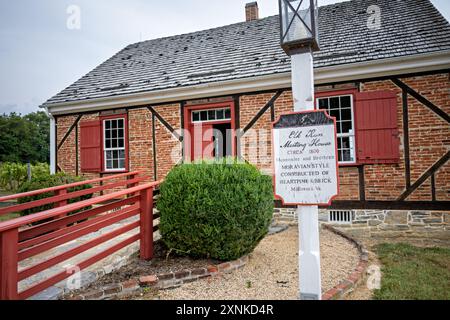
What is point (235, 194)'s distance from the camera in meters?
3.67

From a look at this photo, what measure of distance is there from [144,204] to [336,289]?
8.66ft

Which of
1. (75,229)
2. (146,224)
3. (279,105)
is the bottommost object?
(146,224)

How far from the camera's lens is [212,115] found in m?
8.00

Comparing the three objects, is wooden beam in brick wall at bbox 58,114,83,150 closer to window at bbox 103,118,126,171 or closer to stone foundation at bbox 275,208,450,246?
window at bbox 103,118,126,171

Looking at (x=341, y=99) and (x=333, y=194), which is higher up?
(x=341, y=99)

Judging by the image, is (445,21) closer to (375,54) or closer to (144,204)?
(375,54)

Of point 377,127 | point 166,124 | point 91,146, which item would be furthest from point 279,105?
point 91,146

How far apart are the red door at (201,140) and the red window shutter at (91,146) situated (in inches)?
119

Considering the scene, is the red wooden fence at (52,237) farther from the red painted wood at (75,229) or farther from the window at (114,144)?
the window at (114,144)

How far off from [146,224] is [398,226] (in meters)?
5.27

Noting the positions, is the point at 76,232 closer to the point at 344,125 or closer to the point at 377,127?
the point at 344,125

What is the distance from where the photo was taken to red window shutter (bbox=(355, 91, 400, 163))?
6.16 m

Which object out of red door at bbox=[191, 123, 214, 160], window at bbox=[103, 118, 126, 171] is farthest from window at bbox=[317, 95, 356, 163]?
window at bbox=[103, 118, 126, 171]
